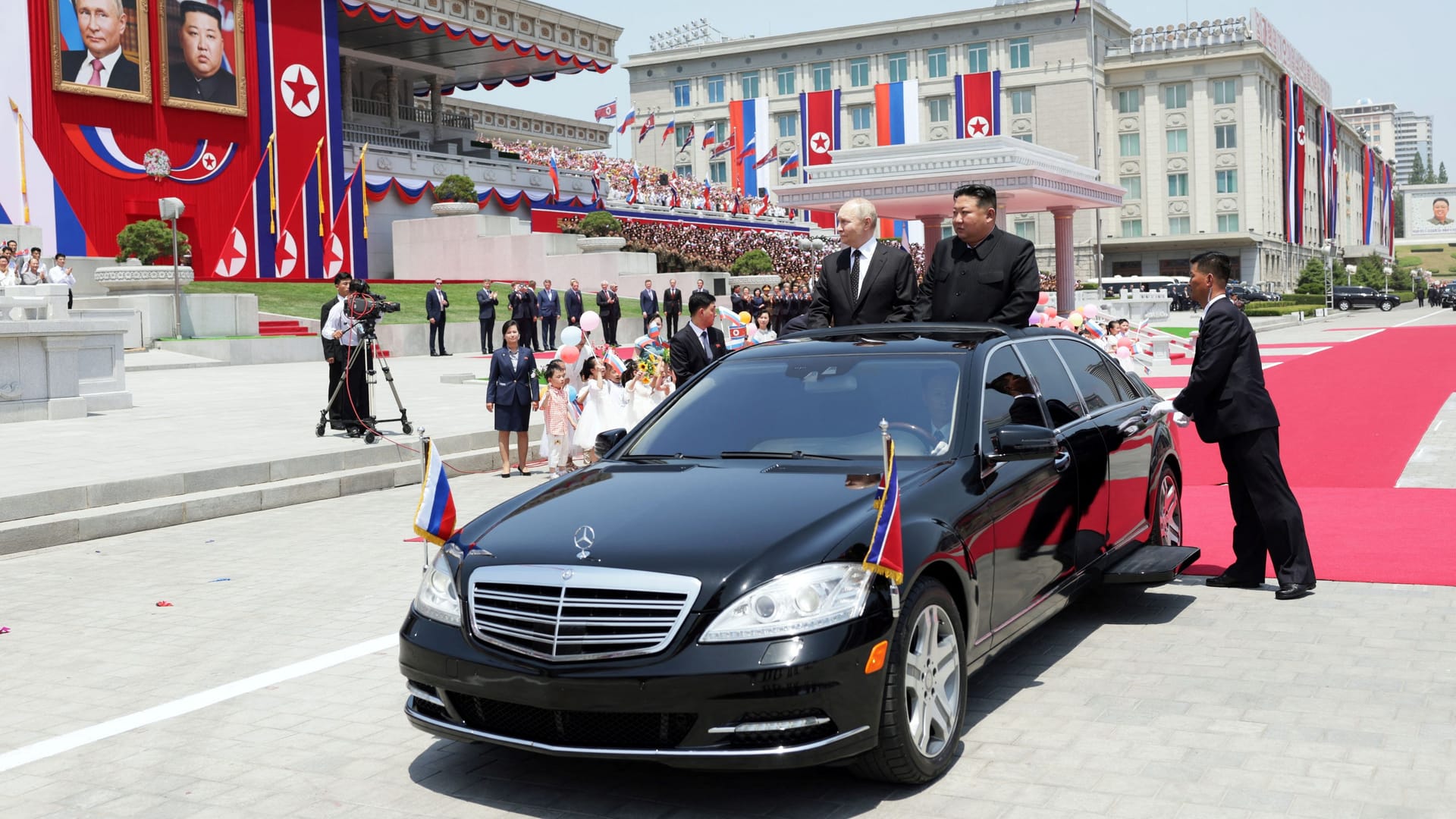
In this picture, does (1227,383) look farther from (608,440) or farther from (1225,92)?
(1225,92)

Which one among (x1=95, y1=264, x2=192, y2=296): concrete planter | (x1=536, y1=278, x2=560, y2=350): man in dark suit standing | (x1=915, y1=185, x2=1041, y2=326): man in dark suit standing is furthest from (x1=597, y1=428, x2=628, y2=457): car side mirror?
(x1=536, y1=278, x2=560, y2=350): man in dark suit standing

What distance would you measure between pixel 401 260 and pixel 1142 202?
68.3 m

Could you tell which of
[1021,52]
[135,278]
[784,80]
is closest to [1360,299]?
[1021,52]

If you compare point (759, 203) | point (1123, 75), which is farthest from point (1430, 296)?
point (759, 203)

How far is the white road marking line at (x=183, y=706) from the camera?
5082mm

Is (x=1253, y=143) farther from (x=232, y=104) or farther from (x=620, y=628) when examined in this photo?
(x=620, y=628)

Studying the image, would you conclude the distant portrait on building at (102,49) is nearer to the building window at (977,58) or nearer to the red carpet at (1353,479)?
the red carpet at (1353,479)

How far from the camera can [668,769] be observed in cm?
468

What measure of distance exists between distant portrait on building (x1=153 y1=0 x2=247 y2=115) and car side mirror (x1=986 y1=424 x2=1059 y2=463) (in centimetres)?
3532

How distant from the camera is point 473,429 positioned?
50.3 feet

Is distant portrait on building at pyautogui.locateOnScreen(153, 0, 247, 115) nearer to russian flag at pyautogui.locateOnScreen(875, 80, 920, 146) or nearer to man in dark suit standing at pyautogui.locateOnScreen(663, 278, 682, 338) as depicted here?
man in dark suit standing at pyautogui.locateOnScreen(663, 278, 682, 338)

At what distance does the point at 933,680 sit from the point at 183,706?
10.8 ft

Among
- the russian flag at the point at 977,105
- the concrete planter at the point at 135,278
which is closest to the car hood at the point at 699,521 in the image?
the concrete planter at the point at 135,278

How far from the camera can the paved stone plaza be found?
434 centimetres
